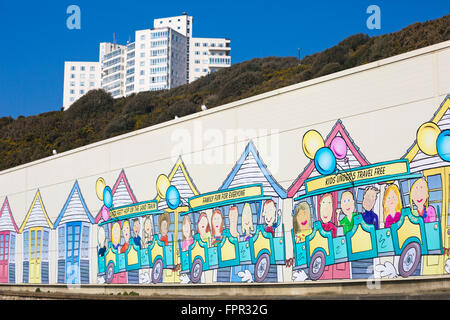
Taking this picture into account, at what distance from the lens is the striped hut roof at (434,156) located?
48.3 ft

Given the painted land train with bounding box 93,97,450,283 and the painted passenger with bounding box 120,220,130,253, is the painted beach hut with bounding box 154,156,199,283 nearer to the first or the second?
the painted land train with bounding box 93,97,450,283

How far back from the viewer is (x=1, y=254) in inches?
1334

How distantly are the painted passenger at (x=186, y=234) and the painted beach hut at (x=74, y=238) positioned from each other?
21.1 ft

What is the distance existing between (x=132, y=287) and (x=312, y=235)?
9.42 metres

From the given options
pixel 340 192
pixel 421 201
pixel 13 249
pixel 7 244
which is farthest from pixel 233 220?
pixel 7 244

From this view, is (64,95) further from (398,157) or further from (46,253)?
(398,157)

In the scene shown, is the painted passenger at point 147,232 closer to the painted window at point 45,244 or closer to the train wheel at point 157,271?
the train wheel at point 157,271

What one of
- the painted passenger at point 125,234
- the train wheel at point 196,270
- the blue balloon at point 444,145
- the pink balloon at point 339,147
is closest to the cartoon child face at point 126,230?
the painted passenger at point 125,234

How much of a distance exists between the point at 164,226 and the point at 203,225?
2229 millimetres

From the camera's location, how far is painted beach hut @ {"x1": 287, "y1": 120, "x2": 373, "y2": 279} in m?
16.4

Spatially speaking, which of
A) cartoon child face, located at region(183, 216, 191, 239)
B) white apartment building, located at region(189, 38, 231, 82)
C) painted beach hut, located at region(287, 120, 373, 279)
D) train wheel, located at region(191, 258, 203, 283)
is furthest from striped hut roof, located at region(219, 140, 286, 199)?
white apartment building, located at region(189, 38, 231, 82)

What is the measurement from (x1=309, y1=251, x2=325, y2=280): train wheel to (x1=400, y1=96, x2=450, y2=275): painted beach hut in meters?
3.18

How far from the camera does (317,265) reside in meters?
17.5
